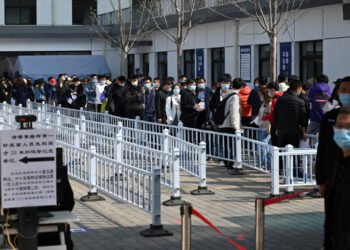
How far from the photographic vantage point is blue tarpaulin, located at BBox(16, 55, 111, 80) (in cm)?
4340

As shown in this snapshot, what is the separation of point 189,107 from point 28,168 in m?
11.8

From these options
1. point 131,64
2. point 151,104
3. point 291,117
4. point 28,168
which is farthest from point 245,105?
point 131,64

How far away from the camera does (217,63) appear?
106 feet

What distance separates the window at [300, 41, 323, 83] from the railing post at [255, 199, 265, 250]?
703 inches

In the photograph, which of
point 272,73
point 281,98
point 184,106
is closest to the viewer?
point 281,98

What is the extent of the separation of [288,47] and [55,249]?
2024 centimetres

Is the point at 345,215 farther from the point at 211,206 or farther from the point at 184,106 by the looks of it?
the point at 184,106

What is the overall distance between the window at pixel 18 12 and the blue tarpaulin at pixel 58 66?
7.55 meters

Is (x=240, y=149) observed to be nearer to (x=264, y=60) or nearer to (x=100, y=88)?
(x=100, y=88)

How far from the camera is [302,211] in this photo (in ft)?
36.1

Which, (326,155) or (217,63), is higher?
(217,63)

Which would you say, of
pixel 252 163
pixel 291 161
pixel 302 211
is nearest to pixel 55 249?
pixel 302 211

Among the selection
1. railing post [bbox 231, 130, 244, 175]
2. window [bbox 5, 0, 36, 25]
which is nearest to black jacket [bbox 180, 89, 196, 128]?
railing post [bbox 231, 130, 244, 175]

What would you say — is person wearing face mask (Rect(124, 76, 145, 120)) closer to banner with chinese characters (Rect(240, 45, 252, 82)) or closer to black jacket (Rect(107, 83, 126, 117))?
black jacket (Rect(107, 83, 126, 117))
